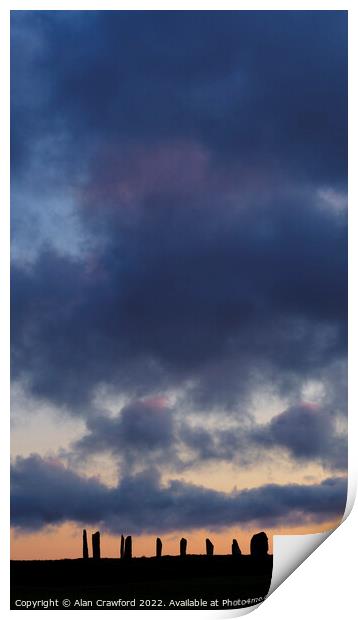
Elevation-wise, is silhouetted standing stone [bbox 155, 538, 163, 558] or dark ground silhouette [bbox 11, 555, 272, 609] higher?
silhouetted standing stone [bbox 155, 538, 163, 558]

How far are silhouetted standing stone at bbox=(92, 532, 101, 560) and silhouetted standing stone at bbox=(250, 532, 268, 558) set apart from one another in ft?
6.32

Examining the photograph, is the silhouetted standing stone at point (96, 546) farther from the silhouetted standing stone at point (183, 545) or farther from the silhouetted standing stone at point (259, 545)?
the silhouetted standing stone at point (259, 545)

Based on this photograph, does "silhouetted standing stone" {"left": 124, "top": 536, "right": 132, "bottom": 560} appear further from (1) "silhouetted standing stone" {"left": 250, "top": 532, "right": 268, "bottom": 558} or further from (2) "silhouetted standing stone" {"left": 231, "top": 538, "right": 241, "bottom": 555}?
(1) "silhouetted standing stone" {"left": 250, "top": 532, "right": 268, "bottom": 558}

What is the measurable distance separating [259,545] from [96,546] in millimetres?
2057

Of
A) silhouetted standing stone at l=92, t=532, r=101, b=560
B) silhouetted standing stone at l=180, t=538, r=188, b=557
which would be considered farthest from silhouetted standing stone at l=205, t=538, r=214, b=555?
silhouetted standing stone at l=92, t=532, r=101, b=560

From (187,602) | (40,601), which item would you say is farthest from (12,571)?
(187,602)

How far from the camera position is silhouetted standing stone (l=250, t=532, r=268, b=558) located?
12.0 m

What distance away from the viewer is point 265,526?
12.0 metres

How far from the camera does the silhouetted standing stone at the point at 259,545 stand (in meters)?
12.0

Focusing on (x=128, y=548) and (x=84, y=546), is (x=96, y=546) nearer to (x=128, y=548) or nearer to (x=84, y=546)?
(x=84, y=546)

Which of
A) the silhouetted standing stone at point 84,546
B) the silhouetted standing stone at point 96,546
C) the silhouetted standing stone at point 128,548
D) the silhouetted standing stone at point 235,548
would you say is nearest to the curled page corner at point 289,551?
the silhouetted standing stone at point 235,548

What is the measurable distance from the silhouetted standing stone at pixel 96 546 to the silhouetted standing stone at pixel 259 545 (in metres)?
1.93

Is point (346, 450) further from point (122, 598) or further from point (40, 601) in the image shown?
point (40, 601)
